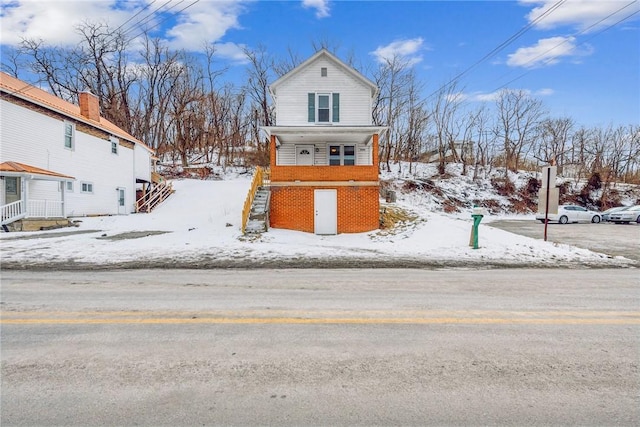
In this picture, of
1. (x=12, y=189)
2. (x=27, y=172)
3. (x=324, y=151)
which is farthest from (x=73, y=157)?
(x=324, y=151)

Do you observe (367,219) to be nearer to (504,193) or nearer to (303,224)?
(303,224)

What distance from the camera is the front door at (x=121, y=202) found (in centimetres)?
2500

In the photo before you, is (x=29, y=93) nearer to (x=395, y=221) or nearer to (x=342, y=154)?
(x=342, y=154)

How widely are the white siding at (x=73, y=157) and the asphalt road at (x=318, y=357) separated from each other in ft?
48.8

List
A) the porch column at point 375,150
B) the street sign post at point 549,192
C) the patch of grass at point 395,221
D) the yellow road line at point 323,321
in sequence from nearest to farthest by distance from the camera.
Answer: the yellow road line at point 323,321, the street sign post at point 549,192, the patch of grass at point 395,221, the porch column at point 375,150

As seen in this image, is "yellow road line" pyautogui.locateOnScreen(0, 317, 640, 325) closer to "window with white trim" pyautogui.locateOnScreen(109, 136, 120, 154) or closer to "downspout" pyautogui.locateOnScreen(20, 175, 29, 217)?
"downspout" pyautogui.locateOnScreen(20, 175, 29, 217)

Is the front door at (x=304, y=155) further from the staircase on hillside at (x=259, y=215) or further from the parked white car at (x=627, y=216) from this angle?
the parked white car at (x=627, y=216)

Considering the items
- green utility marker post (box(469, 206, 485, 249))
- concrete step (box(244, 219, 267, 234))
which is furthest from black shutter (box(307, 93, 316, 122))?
green utility marker post (box(469, 206, 485, 249))

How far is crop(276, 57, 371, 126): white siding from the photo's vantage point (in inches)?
724

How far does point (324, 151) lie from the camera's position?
18.7m

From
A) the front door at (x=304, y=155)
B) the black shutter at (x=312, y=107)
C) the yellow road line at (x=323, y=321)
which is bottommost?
the yellow road line at (x=323, y=321)

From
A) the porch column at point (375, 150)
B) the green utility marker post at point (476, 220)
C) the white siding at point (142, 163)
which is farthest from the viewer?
the white siding at point (142, 163)

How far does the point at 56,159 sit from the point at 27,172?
3.52 meters

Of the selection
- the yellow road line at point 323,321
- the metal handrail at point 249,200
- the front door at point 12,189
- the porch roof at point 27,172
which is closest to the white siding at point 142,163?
the porch roof at point 27,172
